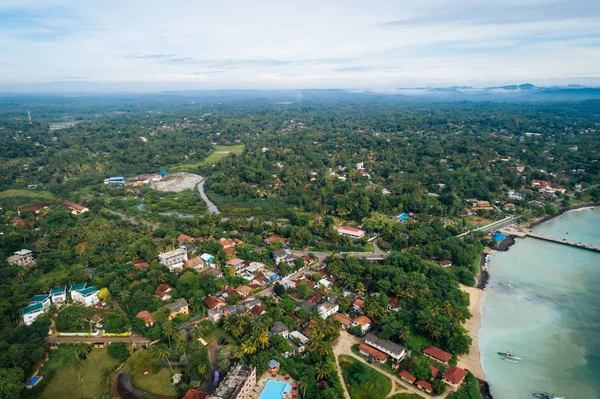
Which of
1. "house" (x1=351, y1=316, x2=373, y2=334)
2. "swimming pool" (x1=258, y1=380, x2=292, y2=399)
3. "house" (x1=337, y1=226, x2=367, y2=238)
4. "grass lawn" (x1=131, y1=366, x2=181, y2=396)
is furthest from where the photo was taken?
"house" (x1=337, y1=226, x2=367, y2=238)

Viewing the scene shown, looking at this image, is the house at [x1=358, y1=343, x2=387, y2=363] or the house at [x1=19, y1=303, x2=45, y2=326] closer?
the house at [x1=358, y1=343, x2=387, y2=363]

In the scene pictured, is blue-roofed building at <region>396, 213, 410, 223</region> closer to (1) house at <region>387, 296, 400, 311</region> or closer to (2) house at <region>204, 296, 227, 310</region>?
(1) house at <region>387, 296, 400, 311</region>

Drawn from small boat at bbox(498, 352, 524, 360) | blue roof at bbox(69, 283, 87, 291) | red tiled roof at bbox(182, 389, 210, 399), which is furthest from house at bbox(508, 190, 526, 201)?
blue roof at bbox(69, 283, 87, 291)

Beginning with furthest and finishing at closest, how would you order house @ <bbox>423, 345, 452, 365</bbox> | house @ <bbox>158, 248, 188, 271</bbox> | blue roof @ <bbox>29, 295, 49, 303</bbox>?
house @ <bbox>158, 248, 188, 271</bbox> → blue roof @ <bbox>29, 295, 49, 303</bbox> → house @ <bbox>423, 345, 452, 365</bbox>

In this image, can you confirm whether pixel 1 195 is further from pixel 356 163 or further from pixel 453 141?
pixel 453 141

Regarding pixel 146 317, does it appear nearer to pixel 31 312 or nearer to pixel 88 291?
pixel 88 291

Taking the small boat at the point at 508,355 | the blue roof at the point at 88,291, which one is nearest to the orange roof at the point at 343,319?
the small boat at the point at 508,355

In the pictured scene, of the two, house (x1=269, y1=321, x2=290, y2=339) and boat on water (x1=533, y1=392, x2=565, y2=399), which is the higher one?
house (x1=269, y1=321, x2=290, y2=339)
